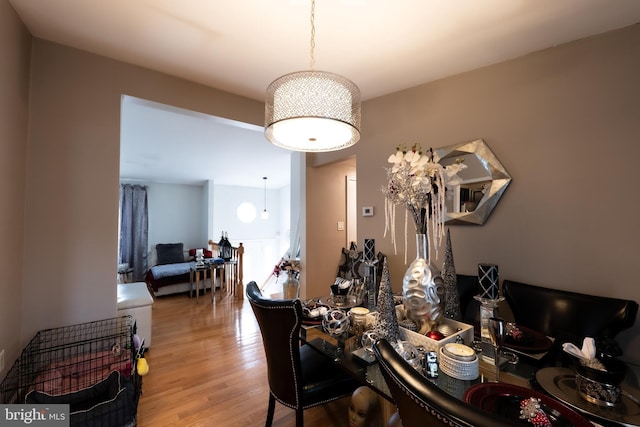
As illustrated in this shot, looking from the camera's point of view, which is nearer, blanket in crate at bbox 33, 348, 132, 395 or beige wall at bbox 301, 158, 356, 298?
blanket in crate at bbox 33, 348, 132, 395

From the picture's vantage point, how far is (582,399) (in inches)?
32.5

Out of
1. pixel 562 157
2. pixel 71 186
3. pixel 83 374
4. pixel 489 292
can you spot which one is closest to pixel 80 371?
pixel 83 374

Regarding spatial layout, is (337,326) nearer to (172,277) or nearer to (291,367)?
(291,367)

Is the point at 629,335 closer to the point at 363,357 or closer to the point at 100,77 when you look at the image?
the point at 363,357

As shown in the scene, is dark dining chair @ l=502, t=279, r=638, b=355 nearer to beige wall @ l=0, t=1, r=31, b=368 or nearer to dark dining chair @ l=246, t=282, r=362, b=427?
dark dining chair @ l=246, t=282, r=362, b=427

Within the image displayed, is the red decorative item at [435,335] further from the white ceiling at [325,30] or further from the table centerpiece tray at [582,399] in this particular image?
the white ceiling at [325,30]

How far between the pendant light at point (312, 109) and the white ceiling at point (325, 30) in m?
0.34

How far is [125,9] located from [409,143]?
246 cm

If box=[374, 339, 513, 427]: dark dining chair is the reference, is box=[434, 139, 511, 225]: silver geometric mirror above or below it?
above

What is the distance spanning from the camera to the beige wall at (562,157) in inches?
60.5

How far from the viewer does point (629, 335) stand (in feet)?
4.97

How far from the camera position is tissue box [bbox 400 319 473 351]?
3.67 ft

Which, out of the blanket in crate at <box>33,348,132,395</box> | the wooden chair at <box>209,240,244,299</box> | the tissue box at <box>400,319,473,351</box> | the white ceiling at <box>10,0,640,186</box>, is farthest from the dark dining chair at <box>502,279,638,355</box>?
the wooden chair at <box>209,240,244,299</box>

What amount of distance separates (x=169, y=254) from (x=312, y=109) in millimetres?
5747
